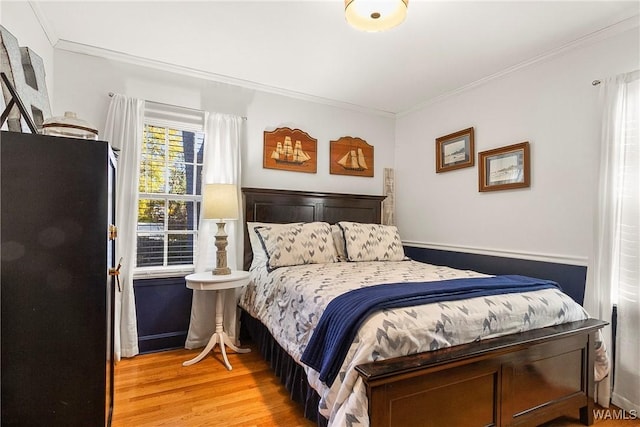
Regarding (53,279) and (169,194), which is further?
(169,194)

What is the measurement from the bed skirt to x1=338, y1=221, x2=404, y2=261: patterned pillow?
104cm

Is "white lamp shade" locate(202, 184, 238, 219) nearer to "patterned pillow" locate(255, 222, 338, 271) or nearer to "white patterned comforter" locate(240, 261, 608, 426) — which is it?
"patterned pillow" locate(255, 222, 338, 271)

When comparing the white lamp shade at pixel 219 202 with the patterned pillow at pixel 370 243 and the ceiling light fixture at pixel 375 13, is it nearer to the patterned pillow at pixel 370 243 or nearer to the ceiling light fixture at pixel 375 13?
the patterned pillow at pixel 370 243

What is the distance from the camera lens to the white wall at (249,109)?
2.68m

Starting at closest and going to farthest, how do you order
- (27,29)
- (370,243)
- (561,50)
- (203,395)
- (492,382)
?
(492,382)
(27,29)
(203,395)
(561,50)
(370,243)

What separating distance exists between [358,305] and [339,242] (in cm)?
168

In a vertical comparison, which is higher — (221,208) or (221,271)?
(221,208)

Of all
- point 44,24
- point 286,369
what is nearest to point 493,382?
point 286,369

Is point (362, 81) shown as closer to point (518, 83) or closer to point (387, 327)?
point (518, 83)

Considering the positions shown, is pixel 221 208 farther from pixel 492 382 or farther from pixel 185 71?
pixel 492 382

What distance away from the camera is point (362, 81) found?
10.6 feet

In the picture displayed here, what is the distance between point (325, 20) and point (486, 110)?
5.90 feet

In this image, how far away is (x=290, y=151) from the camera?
11.6 feet

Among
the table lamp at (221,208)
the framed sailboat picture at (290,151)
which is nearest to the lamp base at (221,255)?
the table lamp at (221,208)
